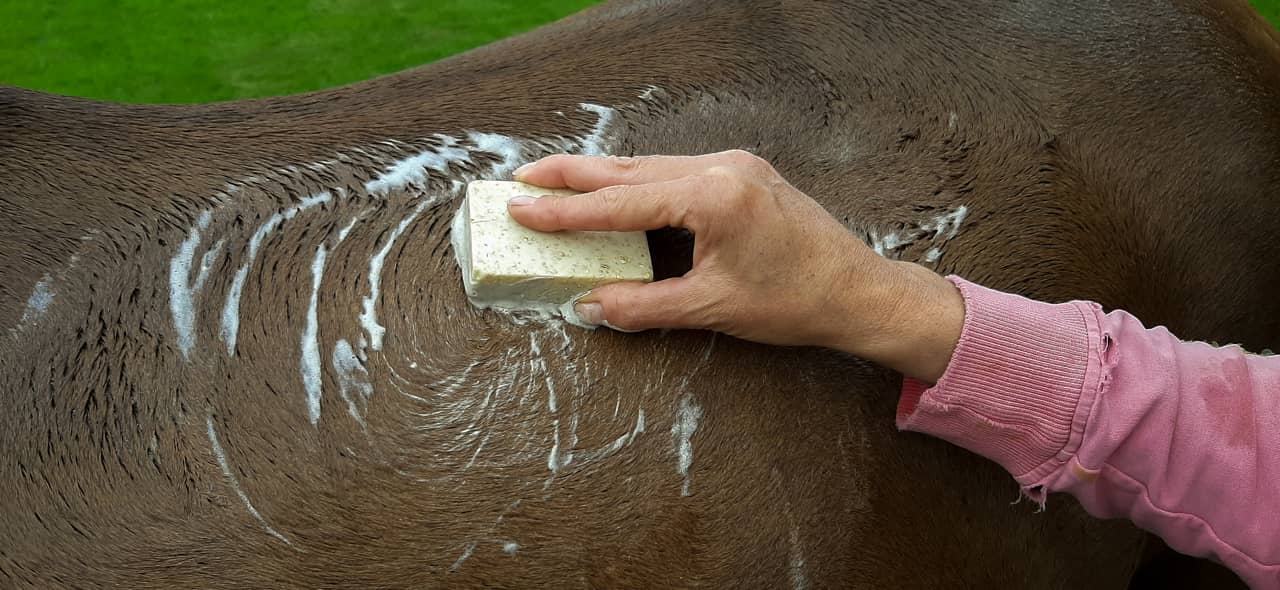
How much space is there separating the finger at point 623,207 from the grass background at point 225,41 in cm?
159

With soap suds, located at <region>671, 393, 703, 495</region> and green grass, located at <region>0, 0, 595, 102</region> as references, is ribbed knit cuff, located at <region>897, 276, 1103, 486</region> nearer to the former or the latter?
soap suds, located at <region>671, 393, 703, 495</region>

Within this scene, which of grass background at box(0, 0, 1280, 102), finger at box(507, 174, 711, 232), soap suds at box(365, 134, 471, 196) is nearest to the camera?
finger at box(507, 174, 711, 232)

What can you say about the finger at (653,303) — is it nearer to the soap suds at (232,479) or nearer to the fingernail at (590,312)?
the fingernail at (590,312)

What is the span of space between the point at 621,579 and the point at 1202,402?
1.63 ft

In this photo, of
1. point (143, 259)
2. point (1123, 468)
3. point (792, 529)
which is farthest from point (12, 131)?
point (1123, 468)

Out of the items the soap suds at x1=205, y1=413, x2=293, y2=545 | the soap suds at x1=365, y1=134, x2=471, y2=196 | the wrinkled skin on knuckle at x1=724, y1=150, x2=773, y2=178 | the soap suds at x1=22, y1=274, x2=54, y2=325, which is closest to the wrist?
the wrinkled skin on knuckle at x1=724, y1=150, x2=773, y2=178

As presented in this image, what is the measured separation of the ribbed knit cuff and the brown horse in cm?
12

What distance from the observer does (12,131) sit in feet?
3.05

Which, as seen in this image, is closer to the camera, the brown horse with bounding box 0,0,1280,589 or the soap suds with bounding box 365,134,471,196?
the brown horse with bounding box 0,0,1280,589

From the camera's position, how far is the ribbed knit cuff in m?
0.81

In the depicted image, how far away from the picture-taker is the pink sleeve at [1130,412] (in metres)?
0.80

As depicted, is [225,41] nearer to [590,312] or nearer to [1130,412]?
[590,312]

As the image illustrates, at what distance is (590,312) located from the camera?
85cm

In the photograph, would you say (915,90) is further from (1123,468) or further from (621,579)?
(621,579)
